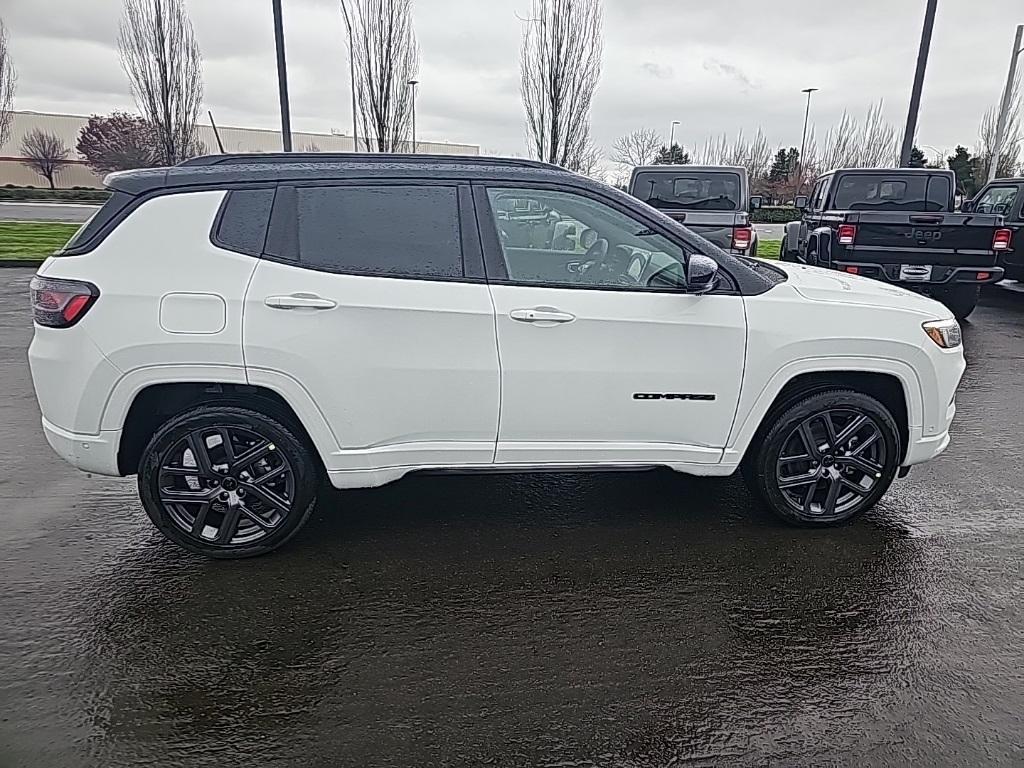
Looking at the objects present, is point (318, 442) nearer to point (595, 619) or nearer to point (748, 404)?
point (595, 619)

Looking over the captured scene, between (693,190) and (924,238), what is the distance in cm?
390

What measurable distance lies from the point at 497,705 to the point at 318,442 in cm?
155

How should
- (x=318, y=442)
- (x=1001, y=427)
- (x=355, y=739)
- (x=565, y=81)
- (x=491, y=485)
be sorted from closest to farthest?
(x=355, y=739)
(x=318, y=442)
(x=491, y=485)
(x=1001, y=427)
(x=565, y=81)

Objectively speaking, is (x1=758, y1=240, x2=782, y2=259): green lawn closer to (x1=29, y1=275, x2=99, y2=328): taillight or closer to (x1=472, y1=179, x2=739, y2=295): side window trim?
(x1=472, y1=179, x2=739, y2=295): side window trim

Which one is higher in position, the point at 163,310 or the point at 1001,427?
the point at 163,310

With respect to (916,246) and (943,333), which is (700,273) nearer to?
(943,333)

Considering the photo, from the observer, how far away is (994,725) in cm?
269

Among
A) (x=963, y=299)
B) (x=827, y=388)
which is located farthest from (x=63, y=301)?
(x=963, y=299)

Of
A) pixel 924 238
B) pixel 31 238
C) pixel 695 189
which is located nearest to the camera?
pixel 924 238

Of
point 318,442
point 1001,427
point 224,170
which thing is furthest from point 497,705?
point 1001,427

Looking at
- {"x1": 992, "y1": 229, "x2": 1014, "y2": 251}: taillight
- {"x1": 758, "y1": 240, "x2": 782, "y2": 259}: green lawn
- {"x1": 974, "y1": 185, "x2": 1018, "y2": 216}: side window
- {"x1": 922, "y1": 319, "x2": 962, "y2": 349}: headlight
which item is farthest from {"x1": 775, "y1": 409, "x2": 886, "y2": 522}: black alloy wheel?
{"x1": 758, "y1": 240, "x2": 782, "y2": 259}: green lawn

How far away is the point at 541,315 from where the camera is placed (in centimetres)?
370

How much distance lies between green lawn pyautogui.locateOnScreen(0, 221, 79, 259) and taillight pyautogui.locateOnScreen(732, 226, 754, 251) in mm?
12603

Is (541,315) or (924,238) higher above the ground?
(924,238)
